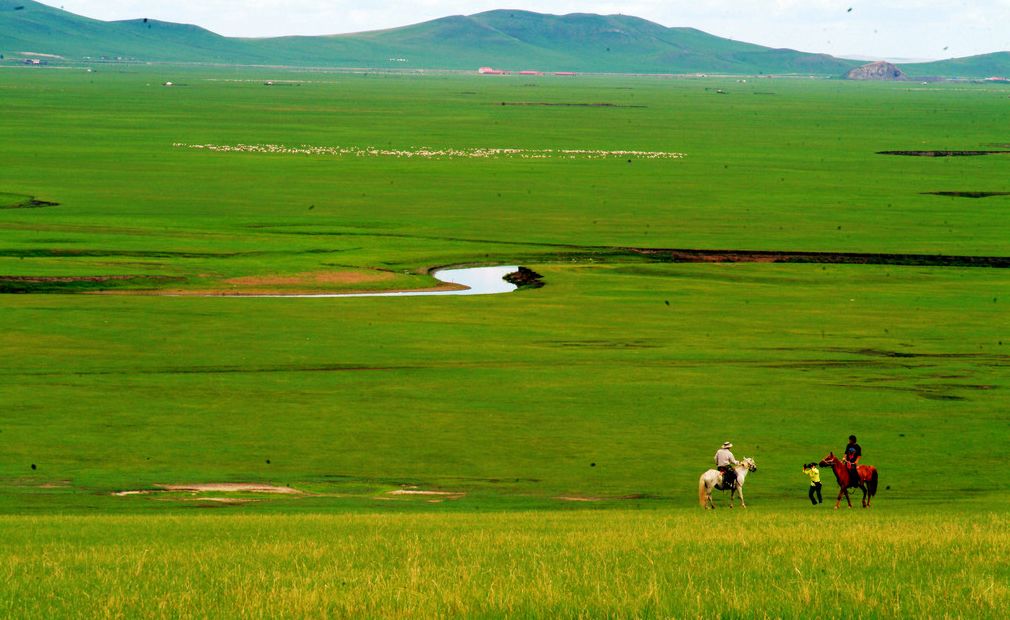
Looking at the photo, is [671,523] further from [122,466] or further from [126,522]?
[122,466]

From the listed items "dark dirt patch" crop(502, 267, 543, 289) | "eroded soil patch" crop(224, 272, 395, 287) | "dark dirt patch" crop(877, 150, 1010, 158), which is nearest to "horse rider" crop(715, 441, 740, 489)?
"dark dirt patch" crop(502, 267, 543, 289)

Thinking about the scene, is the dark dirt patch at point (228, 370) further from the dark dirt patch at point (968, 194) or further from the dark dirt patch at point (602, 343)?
the dark dirt patch at point (968, 194)

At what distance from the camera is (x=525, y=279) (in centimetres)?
6444

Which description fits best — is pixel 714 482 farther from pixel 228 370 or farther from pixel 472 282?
pixel 472 282

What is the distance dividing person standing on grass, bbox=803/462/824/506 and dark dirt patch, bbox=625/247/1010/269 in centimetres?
4201

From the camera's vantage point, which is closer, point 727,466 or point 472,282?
point 727,466

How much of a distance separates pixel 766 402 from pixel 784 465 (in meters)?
6.72

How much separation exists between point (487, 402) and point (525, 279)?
26.4 metres

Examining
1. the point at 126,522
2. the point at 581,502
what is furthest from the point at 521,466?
the point at 126,522

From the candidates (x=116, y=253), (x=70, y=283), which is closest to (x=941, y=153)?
(x=116, y=253)

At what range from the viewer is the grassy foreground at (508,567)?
560 inches

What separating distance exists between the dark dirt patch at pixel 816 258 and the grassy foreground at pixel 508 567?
46.3 metres

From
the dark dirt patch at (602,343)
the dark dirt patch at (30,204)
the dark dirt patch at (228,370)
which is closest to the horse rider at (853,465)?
the dark dirt patch at (228,370)

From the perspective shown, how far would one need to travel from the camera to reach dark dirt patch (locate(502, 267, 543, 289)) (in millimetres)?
62531
